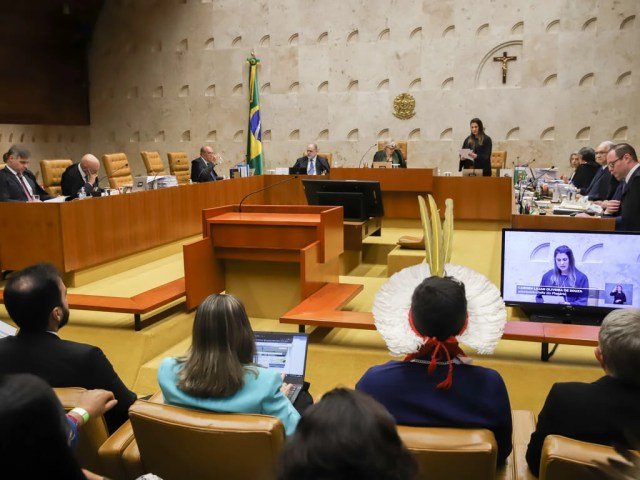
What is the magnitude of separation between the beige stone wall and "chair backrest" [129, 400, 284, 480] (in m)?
10.1

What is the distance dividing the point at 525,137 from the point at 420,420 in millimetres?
9926

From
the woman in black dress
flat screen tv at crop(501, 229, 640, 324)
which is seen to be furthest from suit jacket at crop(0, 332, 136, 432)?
the woman in black dress

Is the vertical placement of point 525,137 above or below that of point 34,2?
below

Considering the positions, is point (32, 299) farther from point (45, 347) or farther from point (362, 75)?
point (362, 75)

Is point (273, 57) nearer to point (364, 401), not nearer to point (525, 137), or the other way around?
point (525, 137)

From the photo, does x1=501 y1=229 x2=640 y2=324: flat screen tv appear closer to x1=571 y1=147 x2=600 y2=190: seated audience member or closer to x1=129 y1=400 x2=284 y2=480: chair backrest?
x1=129 y1=400 x2=284 y2=480: chair backrest

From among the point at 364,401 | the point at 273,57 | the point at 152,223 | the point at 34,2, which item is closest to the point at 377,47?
the point at 273,57

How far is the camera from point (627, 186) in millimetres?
5312

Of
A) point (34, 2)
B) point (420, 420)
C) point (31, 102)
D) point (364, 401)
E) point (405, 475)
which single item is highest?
point (34, 2)

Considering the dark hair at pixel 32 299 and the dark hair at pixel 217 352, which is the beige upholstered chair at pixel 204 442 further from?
the dark hair at pixel 32 299

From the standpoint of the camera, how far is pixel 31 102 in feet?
38.3

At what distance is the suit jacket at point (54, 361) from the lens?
7.85 ft

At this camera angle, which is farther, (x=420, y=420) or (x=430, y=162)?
(x=430, y=162)

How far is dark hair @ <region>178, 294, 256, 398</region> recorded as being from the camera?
2.11 m
